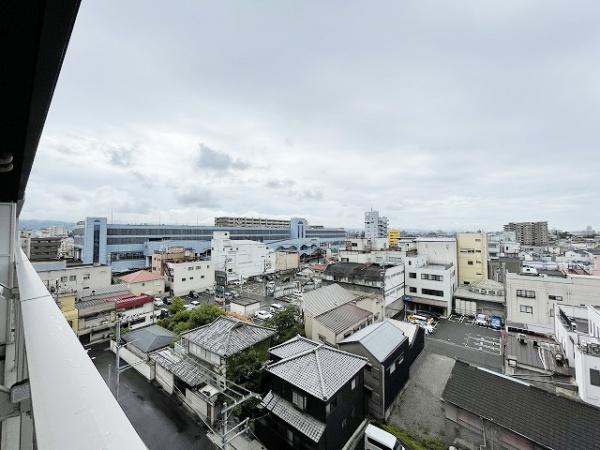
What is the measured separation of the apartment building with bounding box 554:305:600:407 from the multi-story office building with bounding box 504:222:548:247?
191ft

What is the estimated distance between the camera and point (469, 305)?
19.9 m

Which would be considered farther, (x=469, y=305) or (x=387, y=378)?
(x=469, y=305)

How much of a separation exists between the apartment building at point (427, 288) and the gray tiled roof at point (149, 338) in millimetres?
16530

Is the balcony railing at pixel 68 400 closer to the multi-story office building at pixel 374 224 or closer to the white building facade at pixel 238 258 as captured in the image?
the white building facade at pixel 238 258

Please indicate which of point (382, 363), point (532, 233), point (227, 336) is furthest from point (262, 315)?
point (532, 233)

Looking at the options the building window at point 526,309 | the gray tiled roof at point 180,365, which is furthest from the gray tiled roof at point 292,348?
the building window at point 526,309

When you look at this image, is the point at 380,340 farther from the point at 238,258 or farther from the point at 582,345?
the point at 238,258

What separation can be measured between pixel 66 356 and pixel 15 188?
2636 mm

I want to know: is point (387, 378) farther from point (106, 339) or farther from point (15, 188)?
point (106, 339)

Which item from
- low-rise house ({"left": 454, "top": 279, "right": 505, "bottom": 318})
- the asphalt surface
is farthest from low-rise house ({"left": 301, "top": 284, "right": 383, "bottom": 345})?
low-rise house ({"left": 454, "top": 279, "right": 505, "bottom": 318})

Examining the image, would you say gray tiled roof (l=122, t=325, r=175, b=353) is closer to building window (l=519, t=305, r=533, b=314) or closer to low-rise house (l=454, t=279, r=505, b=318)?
low-rise house (l=454, t=279, r=505, b=318)

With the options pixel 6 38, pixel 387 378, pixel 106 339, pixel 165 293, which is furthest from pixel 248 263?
pixel 6 38

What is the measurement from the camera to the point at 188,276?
24.6 meters

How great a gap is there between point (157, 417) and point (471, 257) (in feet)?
83.9
